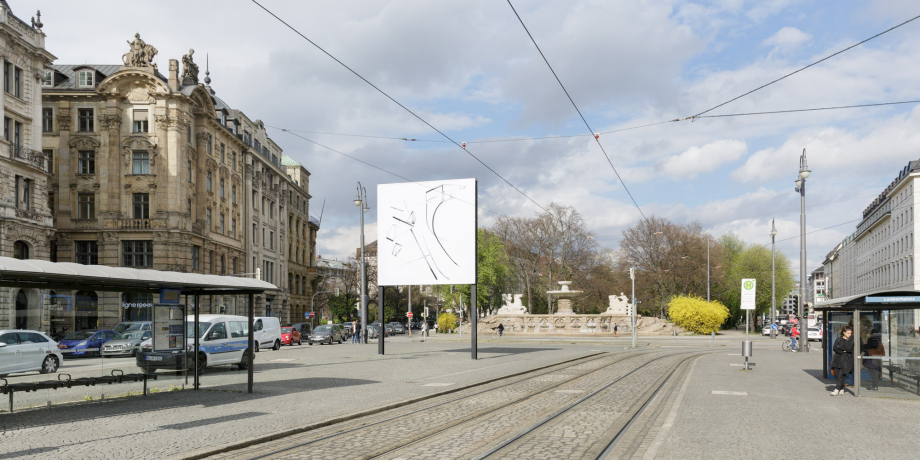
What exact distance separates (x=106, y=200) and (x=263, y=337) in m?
21.6

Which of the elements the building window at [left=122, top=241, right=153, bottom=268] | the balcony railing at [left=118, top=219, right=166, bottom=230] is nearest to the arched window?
the building window at [left=122, top=241, right=153, bottom=268]

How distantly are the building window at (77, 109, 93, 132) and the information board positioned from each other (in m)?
40.4

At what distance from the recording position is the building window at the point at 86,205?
5019cm

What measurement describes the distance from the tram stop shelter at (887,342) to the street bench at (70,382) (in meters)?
14.7

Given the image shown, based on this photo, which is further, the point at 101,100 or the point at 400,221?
the point at 101,100

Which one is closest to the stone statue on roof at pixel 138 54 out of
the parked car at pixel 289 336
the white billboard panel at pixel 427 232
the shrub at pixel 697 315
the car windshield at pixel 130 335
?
the parked car at pixel 289 336

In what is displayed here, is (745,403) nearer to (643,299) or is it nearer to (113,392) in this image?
(113,392)

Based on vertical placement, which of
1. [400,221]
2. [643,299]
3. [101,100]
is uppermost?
[101,100]

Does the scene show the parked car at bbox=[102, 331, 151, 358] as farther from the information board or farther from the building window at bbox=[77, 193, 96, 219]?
the building window at bbox=[77, 193, 96, 219]

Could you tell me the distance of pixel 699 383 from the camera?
17344 mm

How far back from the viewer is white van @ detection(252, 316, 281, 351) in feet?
116

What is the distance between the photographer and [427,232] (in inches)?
1085

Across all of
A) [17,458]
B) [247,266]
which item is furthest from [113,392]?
[247,266]

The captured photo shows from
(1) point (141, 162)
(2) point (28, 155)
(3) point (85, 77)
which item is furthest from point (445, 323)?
(2) point (28, 155)
